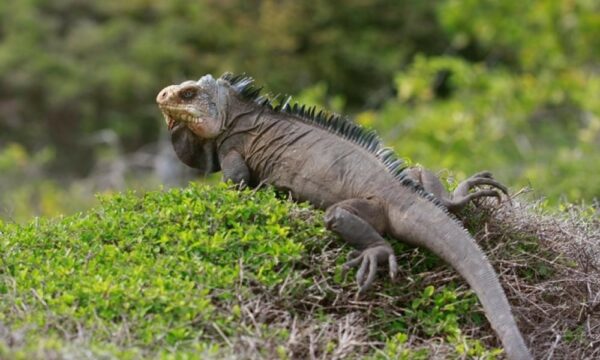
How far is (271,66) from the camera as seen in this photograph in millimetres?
18062

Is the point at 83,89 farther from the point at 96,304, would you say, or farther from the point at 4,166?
the point at 96,304

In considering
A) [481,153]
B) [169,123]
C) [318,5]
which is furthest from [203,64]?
[169,123]

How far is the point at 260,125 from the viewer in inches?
267

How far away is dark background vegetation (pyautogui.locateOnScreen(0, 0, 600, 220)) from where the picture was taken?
16.7 m

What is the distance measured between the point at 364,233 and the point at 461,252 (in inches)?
19.4

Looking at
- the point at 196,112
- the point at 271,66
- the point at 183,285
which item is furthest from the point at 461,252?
the point at 271,66

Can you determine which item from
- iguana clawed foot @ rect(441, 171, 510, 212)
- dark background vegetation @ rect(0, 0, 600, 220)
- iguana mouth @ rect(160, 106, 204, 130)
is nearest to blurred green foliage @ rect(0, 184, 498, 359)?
iguana clawed foot @ rect(441, 171, 510, 212)

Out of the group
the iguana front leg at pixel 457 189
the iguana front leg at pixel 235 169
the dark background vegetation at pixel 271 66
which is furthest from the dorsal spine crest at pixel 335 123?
the dark background vegetation at pixel 271 66

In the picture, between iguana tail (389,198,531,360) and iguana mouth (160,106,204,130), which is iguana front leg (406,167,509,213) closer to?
iguana tail (389,198,531,360)

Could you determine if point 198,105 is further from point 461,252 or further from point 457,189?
point 461,252

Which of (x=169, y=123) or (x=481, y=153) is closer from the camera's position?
(x=169, y=123)

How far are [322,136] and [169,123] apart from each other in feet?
3.28

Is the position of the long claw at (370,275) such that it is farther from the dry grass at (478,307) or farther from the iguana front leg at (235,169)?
the iguana front leg at (235,169)

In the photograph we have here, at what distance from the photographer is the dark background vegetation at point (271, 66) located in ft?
54.9
